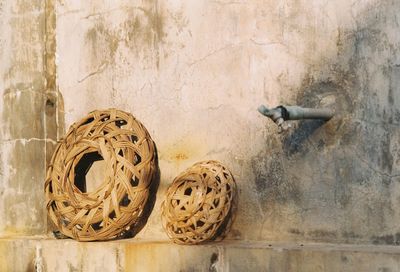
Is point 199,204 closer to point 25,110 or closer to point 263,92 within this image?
point 263,92

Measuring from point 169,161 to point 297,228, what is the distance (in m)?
0.82

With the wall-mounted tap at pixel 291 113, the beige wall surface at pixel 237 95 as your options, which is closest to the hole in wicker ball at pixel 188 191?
the beige wall surface at pixel 237 95

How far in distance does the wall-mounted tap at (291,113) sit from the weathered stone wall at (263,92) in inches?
2.5

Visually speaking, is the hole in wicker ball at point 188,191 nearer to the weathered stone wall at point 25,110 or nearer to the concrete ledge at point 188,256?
the concrete ledge at point 188,256

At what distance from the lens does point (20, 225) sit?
473cm

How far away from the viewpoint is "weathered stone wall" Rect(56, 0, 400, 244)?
12.2 ft

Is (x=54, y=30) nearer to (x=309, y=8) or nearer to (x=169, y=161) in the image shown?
(x=169, y=161)

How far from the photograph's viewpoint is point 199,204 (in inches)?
154

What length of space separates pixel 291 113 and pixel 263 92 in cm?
43

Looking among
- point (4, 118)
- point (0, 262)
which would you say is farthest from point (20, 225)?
point (4, 118)

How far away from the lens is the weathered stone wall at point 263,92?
3717 mm

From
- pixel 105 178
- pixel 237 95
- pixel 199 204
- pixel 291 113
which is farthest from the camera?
pixel 105 178

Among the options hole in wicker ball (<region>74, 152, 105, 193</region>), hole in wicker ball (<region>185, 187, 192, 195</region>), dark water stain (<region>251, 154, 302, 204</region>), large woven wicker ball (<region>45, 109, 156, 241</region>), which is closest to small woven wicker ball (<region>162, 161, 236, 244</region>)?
hole in wicker ball (<region>185, 187, 192, 195</region>)

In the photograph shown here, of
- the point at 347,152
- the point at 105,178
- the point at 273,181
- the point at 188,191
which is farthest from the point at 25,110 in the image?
the point at 347,152
